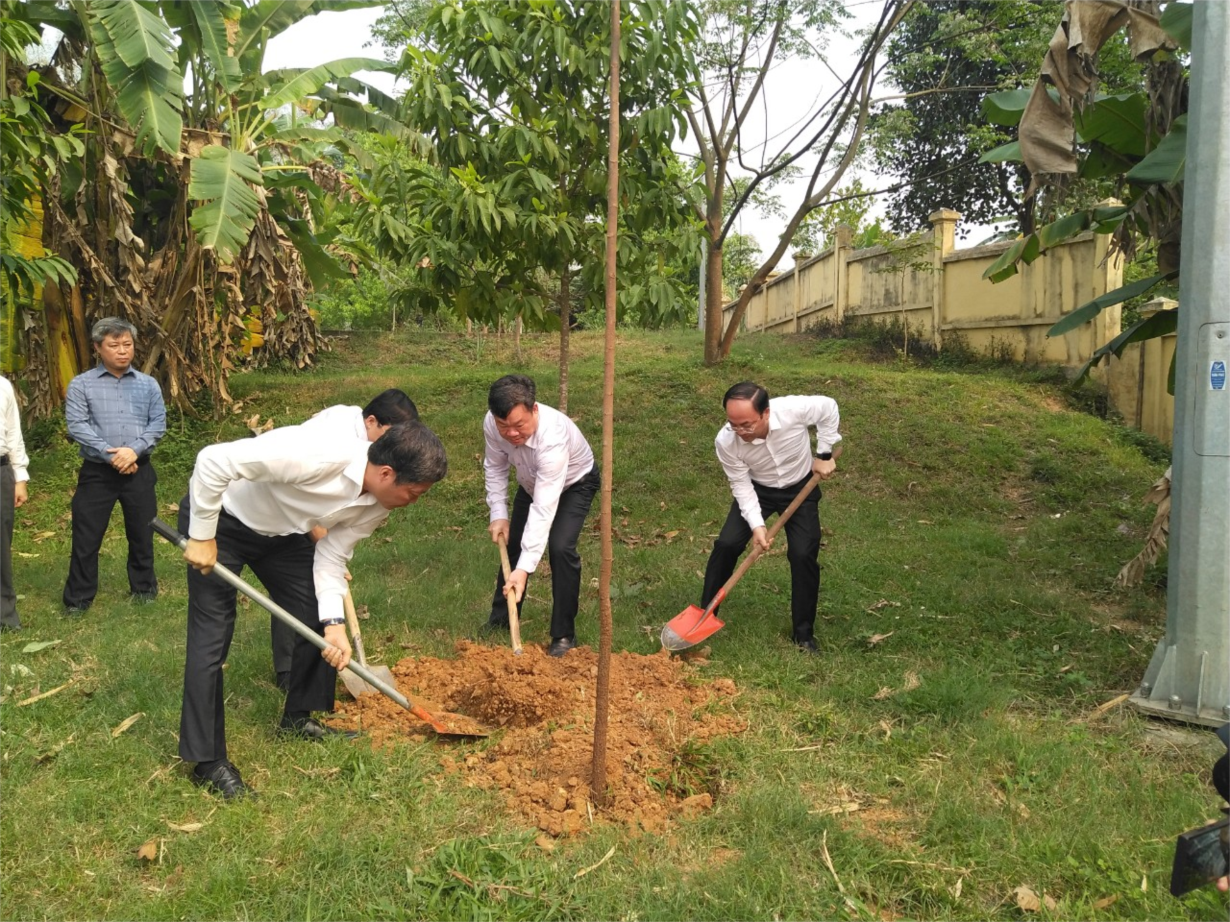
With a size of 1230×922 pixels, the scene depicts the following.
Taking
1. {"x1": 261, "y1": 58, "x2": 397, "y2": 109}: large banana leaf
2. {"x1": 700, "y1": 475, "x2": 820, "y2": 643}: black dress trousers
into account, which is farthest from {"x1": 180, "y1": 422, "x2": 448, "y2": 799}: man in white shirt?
{"x1": 261, "y1": 58, "x2": 397, "y2": 109}: large banana leaf

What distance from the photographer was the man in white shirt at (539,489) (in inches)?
189

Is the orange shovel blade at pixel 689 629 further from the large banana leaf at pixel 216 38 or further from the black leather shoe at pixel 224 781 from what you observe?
the large banana leaf at pixel 216 38

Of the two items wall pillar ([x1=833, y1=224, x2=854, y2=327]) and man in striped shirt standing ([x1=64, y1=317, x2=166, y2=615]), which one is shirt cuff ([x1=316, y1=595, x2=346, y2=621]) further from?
wall pillar ([x1=833, y1=224, x2=854, y2=327])

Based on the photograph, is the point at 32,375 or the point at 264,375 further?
the point at 264,375

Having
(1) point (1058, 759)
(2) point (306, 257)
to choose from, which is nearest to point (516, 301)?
(2) point (306, 257)

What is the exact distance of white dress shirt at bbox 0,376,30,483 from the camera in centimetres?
535

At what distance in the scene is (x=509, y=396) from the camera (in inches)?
186

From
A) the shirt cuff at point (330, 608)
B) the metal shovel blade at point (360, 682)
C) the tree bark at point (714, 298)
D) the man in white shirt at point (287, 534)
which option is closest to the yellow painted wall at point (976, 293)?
the tree bark at point (714, 298)

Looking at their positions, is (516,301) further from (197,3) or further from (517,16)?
(197,3)

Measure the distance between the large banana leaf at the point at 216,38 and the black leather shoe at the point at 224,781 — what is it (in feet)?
24.1

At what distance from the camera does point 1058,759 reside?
3.64 meters

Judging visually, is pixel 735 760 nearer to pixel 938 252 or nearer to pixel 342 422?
pixel 342 422

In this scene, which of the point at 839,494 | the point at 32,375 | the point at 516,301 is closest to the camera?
the point at 516,301

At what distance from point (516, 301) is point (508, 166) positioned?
1066 mm
